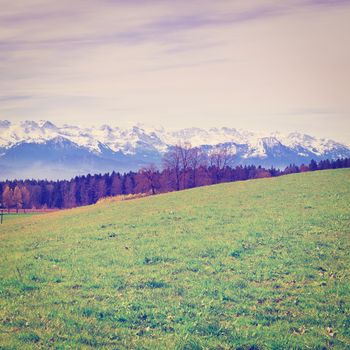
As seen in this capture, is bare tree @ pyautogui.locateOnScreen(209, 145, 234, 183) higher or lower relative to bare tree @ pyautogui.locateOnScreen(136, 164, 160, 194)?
higher

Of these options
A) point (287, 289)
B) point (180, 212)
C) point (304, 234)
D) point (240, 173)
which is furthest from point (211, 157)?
point (287, 289)

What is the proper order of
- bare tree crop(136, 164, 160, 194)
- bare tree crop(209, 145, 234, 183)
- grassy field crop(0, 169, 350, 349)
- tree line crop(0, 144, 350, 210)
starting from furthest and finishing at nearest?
bare tree crop(209, 145, 234, 183)
tree line crop(0, 144, 350, 210)
bare tree crop(136, 164, 160, 194)
grassy field crop(0, 169, 350, 349)

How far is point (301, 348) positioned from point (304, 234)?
1208 cm

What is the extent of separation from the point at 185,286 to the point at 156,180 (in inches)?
3282

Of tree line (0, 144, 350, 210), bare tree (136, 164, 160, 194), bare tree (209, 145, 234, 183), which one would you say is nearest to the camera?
bare tree (136, 164, 160, 194)

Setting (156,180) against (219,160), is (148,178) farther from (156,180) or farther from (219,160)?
(219,160)

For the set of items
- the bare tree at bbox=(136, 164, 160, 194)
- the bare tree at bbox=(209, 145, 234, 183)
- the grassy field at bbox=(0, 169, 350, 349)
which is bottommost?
the grassy field at bbox=(0, 169, 350, 349)

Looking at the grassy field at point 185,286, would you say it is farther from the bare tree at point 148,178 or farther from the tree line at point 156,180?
the tree line at point 156,180

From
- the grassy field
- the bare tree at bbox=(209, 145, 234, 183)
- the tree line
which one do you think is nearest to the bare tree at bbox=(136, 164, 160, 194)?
the tree line

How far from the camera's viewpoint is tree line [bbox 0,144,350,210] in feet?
321

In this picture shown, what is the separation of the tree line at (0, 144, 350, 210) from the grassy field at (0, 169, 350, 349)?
6802 cm

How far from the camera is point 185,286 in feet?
51.8

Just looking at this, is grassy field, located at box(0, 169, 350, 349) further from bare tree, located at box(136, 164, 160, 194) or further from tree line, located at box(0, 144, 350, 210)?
tree line, located at box(0, 144, 350, 210)

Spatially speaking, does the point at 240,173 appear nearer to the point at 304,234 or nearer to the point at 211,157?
the point at 211,157
